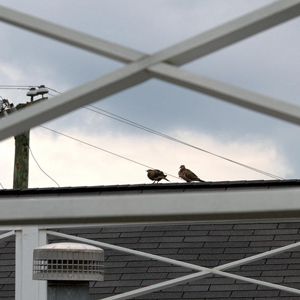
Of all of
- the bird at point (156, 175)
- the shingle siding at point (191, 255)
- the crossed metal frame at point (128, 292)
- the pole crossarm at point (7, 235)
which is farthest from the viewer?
the bird at point (156, 175)

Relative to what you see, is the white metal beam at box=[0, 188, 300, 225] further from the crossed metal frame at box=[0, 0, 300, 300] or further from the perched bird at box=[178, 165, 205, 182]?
the perched bird at box=[178, 165, 205, 182]

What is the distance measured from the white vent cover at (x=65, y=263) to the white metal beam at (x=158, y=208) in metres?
2.30

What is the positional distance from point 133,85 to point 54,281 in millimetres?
2469

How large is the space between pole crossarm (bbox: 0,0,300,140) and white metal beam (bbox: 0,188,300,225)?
266mm

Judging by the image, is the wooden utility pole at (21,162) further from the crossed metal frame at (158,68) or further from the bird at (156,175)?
the crossed metal frame at (158,68)

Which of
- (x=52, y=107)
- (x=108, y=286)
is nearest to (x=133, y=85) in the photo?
(x=52, y=107)

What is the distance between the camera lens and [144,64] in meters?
2.52

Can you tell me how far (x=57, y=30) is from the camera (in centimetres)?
254

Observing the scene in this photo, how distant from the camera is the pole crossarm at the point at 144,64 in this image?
7.93ft

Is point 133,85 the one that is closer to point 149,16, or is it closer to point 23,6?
point 149,16

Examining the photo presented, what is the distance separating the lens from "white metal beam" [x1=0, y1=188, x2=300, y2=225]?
7.65 ft

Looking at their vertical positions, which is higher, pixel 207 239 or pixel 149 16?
pixel 207 239

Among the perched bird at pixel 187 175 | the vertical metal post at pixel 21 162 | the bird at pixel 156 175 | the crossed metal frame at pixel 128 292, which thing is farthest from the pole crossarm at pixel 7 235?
the vertical metal post at pixel 21 162

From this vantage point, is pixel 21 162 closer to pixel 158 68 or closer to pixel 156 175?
pixel 156 175
